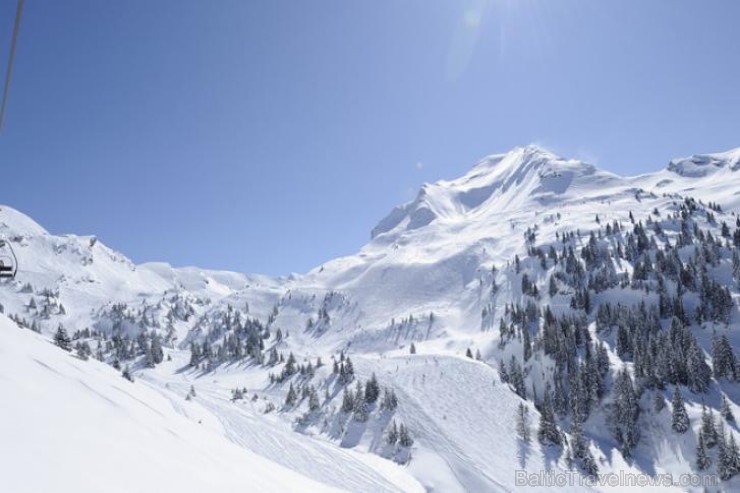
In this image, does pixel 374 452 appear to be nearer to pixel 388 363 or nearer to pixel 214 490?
pixel 388 363

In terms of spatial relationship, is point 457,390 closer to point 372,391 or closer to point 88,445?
point 372,391

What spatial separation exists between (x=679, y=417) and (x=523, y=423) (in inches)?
1231

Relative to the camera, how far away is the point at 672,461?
73.4 metres

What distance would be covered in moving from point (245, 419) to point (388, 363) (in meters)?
A: 52.7

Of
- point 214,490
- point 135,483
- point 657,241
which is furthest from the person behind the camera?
point 657,241

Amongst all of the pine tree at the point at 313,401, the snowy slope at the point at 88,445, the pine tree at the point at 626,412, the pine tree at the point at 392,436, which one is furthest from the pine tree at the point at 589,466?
the snowy slope at the point at 88,445

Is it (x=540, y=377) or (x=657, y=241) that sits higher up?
(x=657, y=241)

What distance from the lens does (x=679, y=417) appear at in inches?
3017

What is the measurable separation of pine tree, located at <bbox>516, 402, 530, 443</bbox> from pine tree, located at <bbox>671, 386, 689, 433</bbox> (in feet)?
90.8

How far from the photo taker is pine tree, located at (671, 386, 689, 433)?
7594 centimetres

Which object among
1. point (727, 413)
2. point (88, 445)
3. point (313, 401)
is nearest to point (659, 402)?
point (727, 413)

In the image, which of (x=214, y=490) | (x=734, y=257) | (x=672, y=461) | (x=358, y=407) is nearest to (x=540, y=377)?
(x=672, y=461)

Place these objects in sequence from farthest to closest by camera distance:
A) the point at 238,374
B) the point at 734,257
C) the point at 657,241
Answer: the point at 657,241, the point at 734,257, the point at 238,374

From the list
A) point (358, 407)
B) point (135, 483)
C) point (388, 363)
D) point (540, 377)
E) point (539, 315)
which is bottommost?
point (135, 483)
